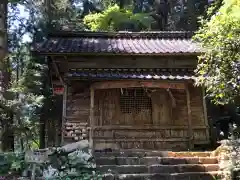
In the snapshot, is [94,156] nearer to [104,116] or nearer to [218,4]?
[104,116]

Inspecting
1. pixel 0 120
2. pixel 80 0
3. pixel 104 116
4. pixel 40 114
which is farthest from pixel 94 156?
pixel 80 0

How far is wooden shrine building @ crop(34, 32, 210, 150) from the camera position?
453 inches

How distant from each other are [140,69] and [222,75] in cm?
551

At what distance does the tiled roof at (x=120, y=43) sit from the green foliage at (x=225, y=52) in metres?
5.01

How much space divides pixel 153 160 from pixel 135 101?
4439 mm

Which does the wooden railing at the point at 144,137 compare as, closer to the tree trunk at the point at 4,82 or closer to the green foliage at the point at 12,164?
the tree trunk at the point at 4,82

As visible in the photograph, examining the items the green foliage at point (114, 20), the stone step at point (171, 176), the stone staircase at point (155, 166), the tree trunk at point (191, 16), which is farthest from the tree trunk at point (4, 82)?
the tree trunk at point (191, 16)

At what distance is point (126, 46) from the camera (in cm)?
1420

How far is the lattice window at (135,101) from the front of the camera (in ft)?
40.6

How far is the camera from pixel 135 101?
40.8 feet

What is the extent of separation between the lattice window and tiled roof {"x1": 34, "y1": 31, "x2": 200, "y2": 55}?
1.58m

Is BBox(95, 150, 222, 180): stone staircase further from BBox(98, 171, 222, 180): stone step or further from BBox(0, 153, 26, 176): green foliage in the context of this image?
BBox(0, 153, 26, 176): green foliage

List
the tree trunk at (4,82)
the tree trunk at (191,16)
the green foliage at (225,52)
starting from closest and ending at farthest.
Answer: the green foliage at (225,52)
the tree trunk at (4,82)
the tree trunk at (191,16)

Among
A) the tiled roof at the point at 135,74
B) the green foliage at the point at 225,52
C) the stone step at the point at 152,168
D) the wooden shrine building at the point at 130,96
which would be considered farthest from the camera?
the wooden shrine building at the point at 130,96
